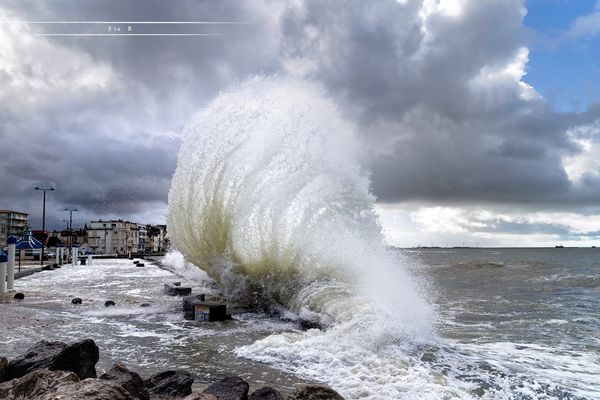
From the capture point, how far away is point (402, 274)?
14.6 m

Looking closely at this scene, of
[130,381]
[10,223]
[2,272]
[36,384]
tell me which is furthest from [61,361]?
[10,223]

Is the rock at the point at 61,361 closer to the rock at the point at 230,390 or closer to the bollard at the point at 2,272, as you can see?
the rock at the point at 230,390

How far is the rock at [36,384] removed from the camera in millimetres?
4879

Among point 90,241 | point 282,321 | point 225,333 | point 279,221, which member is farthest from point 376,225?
point 90,241

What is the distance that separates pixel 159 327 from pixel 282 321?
9.51ft

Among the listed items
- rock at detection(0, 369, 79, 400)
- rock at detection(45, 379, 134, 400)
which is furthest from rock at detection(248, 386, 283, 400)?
rock at detection(0, 369, 79, 400)

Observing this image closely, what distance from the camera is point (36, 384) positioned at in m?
5.01

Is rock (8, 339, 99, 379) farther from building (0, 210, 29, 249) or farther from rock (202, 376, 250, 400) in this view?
building (0, 210, 29, 249)

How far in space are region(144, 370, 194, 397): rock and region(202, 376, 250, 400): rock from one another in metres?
Result: 0.35

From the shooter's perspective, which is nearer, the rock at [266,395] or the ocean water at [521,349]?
the rock at [266,395]

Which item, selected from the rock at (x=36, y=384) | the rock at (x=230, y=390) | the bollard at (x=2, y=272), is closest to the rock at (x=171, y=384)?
the rock at (x=230, y=390)

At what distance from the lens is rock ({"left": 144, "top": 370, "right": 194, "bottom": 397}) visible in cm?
572

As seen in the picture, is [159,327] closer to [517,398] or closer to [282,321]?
[282,321]

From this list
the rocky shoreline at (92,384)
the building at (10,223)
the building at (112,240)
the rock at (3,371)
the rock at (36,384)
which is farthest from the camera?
the building at (112,240)
